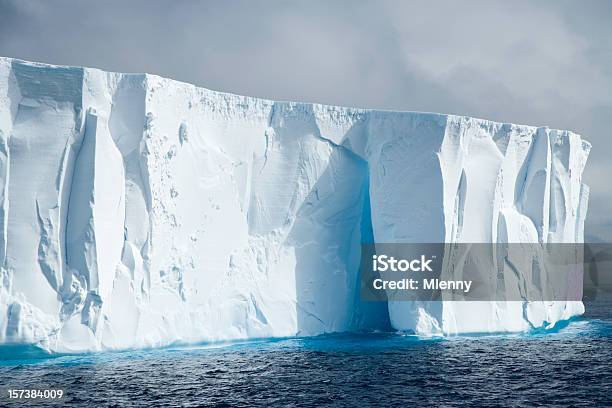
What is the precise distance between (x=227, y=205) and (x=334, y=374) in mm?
5476

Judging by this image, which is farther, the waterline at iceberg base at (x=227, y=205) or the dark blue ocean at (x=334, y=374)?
the waterline at iceberg base at (x=227, y=205)

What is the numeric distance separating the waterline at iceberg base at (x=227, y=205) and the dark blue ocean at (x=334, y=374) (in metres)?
0.90

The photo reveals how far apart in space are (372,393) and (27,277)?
277 inches

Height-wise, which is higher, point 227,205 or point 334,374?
point 227,205

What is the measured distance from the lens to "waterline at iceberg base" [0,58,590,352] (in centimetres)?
1330

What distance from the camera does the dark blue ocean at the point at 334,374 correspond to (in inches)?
412

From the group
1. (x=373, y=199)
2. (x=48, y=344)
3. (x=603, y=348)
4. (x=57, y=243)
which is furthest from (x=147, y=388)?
(x=603, y=348)

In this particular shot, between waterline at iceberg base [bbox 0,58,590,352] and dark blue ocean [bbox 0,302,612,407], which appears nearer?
dark blue ocean [bbox 0,302,612,407]

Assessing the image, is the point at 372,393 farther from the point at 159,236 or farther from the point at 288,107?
the point at 288,107

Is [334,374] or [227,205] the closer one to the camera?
[334,374]

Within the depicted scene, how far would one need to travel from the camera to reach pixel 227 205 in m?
16.2

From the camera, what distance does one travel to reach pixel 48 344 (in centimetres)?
1297

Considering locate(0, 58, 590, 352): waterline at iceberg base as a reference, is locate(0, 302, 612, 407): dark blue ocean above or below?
below

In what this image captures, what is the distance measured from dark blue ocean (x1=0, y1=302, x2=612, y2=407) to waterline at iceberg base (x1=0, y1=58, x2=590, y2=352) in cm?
90
